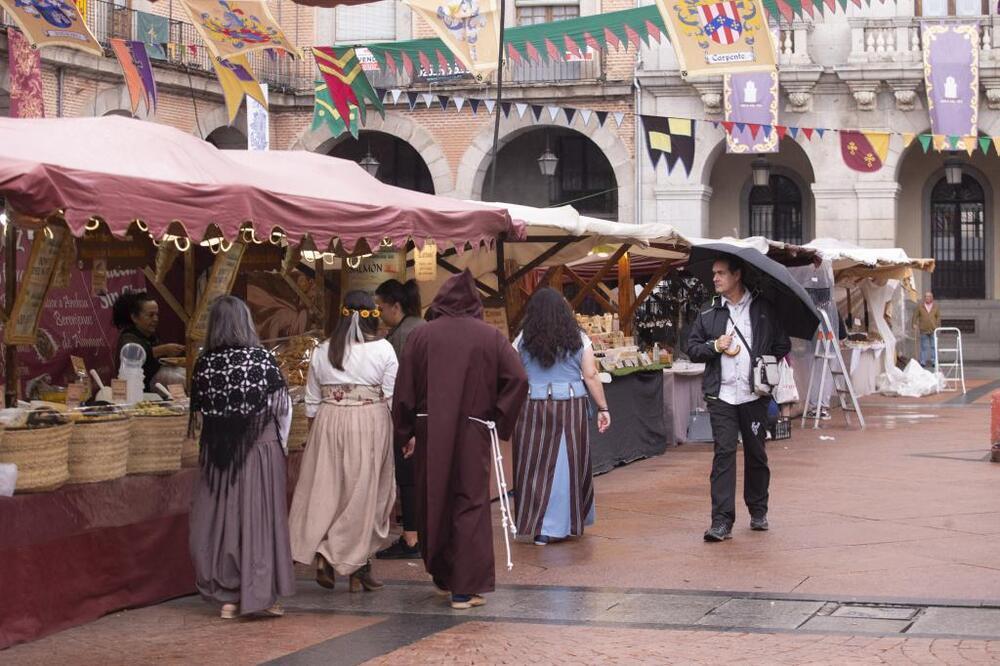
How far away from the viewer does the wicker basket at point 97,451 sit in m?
7.23

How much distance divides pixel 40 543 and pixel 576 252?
7670 millimetres

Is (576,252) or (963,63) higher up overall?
(963,63)

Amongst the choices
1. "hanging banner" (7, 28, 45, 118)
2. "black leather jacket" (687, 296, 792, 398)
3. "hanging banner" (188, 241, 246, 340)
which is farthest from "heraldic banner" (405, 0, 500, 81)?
"hanging banner" (7, 28, 45, 118)

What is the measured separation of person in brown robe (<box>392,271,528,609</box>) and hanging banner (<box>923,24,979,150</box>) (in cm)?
2279

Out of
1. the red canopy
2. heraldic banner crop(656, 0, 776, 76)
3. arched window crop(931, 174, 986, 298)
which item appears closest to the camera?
the red canopy

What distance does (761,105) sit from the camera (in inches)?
1150

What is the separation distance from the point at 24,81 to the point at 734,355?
17.1 meters

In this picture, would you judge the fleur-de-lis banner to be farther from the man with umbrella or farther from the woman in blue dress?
the woman in blue dress

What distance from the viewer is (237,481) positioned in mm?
7164

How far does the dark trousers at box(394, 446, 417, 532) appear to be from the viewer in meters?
8.92

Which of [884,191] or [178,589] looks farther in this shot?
[884,191]

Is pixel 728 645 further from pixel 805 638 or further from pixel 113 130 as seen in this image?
pixel 113 130

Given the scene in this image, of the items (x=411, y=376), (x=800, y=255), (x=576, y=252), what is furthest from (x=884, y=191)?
(x=411, y=376)

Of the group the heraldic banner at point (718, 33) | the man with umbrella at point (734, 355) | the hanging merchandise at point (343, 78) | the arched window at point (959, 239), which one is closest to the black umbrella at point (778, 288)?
the man with umbrella at point (734, 355)
